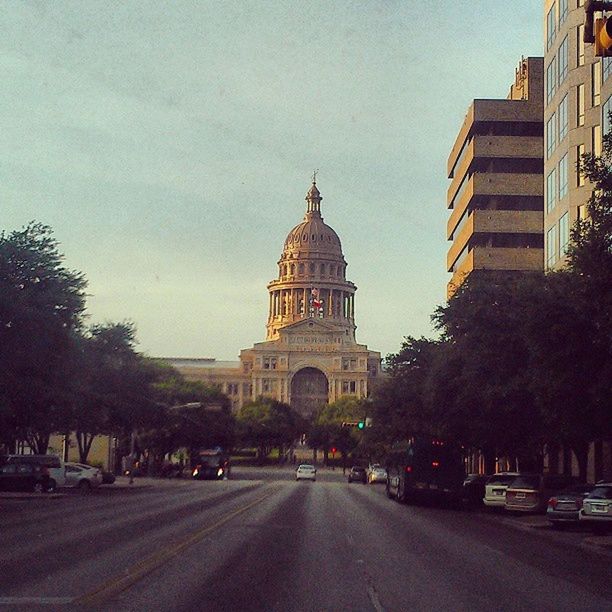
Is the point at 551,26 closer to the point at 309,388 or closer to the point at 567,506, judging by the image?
the point at 567,506

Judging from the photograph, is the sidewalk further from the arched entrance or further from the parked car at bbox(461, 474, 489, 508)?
the arched entrance

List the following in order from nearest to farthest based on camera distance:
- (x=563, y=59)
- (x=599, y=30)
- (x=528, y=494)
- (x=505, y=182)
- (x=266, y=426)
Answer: (x=599, y=30)
(x=528, y=494)
(x=563, y=59)
(x=505, y=182)
(x=266, y=426)

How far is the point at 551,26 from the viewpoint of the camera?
61438mm

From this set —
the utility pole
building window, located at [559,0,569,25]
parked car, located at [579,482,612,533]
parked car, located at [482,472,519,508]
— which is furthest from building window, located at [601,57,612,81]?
the utility pole

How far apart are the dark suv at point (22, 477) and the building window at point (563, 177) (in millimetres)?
29713

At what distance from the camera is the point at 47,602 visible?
13211 millimetres

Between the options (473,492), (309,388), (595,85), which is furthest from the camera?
(309,388)

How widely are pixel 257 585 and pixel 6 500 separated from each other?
31.7 meters

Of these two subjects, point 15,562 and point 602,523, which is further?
point 602,523

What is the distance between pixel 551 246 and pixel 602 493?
3252cm

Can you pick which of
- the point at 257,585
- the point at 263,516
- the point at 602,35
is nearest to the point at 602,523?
the point at 263,516

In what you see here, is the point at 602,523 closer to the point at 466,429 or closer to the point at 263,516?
the point at 263,516

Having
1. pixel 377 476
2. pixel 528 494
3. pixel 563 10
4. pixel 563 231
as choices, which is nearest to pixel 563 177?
pixel 563 231

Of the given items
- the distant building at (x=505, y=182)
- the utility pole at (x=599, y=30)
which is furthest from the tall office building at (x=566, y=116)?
the utility pole at (x=599, y=30)
